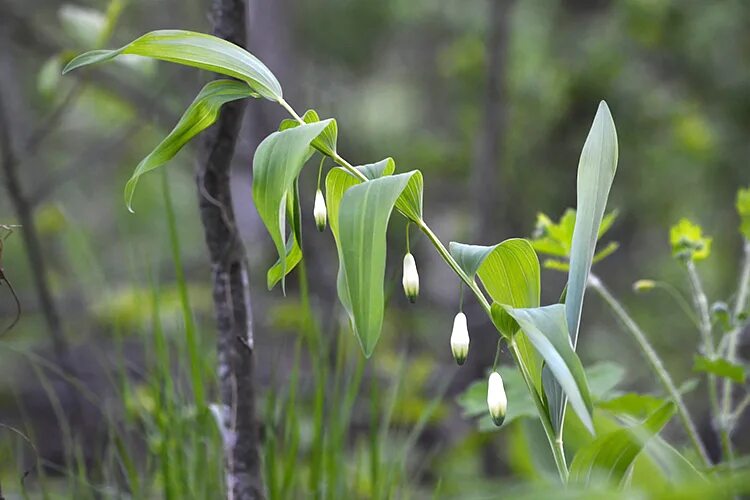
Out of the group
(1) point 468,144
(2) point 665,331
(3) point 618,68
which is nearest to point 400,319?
(1) point 468,144

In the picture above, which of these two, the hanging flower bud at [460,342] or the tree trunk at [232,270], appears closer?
the hanging flower bud at [460,342]

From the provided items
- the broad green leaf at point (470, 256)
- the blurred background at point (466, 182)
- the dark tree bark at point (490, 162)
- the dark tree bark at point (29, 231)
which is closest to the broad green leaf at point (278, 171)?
the broad green leaf at point (470, 256)

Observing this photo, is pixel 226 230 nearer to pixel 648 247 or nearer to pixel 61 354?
pixel 61 354

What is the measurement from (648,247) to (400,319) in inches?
40.1

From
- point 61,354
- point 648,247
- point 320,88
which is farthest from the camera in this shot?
point 320,88

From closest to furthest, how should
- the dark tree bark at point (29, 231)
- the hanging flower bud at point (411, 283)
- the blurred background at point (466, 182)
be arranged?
1. the hanging flower bud at point (411, 283)
2. the dark tree bark at point (29, 231)
3. the blurred background at point (466, 182)

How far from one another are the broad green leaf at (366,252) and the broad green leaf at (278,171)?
39 mm

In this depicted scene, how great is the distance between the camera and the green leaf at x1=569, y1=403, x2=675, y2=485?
1.61 feet

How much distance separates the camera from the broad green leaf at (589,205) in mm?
570

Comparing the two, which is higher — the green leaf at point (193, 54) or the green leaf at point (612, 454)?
the green leaf at point (193, 54)

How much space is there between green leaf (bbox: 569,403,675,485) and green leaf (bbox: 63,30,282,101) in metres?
0.31

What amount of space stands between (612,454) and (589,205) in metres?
0.17

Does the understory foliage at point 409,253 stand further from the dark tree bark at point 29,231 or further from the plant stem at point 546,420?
the dark tree bark at point 29,231

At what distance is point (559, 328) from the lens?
1.57 feet
